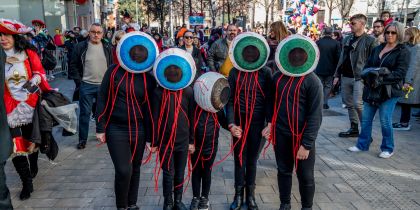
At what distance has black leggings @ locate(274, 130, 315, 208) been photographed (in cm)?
338

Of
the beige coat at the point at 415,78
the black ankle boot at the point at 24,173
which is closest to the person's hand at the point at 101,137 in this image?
the black ankle boot at the point at 24,173

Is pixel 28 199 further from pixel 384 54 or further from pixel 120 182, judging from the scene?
pixel 384 54

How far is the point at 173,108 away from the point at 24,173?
209cm

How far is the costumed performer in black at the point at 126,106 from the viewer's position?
3.22 m

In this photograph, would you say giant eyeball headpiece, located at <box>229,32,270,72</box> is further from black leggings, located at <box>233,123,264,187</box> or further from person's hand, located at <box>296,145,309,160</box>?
person's hand, located at <box>296,145,309,160</box>

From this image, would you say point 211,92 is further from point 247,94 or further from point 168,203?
point 168,203

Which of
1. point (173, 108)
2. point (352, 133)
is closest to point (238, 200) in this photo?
point (173, 108)

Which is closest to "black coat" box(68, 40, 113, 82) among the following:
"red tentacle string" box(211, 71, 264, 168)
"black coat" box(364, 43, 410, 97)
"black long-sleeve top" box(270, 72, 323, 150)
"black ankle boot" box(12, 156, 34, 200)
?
"black ankle boot" box(12, 156, 34, 200)

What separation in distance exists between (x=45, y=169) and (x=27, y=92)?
4.91ft

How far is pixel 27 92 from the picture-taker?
13.3ft

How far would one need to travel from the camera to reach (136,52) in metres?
3.18

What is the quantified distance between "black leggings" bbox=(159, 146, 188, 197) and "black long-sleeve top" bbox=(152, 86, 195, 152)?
3.7 inches

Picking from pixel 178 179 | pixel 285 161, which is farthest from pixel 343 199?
pixel 178 179

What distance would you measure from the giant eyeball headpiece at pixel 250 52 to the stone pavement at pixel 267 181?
153cm
